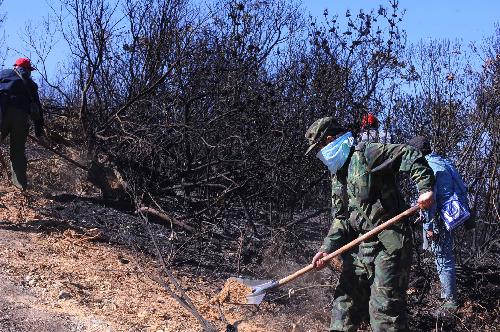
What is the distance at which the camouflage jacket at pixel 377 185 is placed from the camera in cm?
362

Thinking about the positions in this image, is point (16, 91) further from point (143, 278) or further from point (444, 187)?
point (444, 187)

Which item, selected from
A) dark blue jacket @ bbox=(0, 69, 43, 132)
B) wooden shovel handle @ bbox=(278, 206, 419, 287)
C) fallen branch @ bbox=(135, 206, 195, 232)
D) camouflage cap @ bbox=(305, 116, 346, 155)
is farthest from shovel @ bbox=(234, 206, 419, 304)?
dark blue jacket @ bbox=(0, 69, 43, 132)

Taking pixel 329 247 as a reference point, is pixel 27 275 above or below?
below

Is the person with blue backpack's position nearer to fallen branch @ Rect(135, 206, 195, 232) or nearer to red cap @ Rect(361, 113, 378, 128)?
red cap @ Rect(361, 113, 378, 128)

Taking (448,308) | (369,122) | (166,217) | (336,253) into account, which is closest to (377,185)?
(336,253)

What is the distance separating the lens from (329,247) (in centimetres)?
397

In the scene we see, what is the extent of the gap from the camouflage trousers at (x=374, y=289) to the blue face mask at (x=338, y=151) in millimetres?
529

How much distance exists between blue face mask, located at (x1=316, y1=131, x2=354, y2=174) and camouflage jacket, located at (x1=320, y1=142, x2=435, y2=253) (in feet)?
0.16

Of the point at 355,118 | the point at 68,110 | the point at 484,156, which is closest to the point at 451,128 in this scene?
A: the point at 484,156

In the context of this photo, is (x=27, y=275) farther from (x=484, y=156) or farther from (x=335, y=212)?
(x=484, y=156)

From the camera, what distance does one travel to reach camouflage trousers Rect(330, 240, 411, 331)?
3631 mm

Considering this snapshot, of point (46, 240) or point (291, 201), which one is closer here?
point (46, 240)

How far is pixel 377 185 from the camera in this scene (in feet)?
12.3

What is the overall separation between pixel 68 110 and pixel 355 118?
12.5 ft
